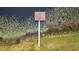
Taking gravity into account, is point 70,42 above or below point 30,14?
below

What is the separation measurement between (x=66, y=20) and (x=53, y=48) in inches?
12.2

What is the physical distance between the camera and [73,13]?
421 centimetres

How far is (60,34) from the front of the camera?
13.8ft

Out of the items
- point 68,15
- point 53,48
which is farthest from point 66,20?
point 53,48

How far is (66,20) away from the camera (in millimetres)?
4215

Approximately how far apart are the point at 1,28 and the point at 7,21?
92 mm

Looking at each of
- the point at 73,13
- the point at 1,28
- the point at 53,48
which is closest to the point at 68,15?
the point at 73,13

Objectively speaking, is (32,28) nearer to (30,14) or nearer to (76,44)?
(30,14)

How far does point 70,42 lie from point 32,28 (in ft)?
1.33
